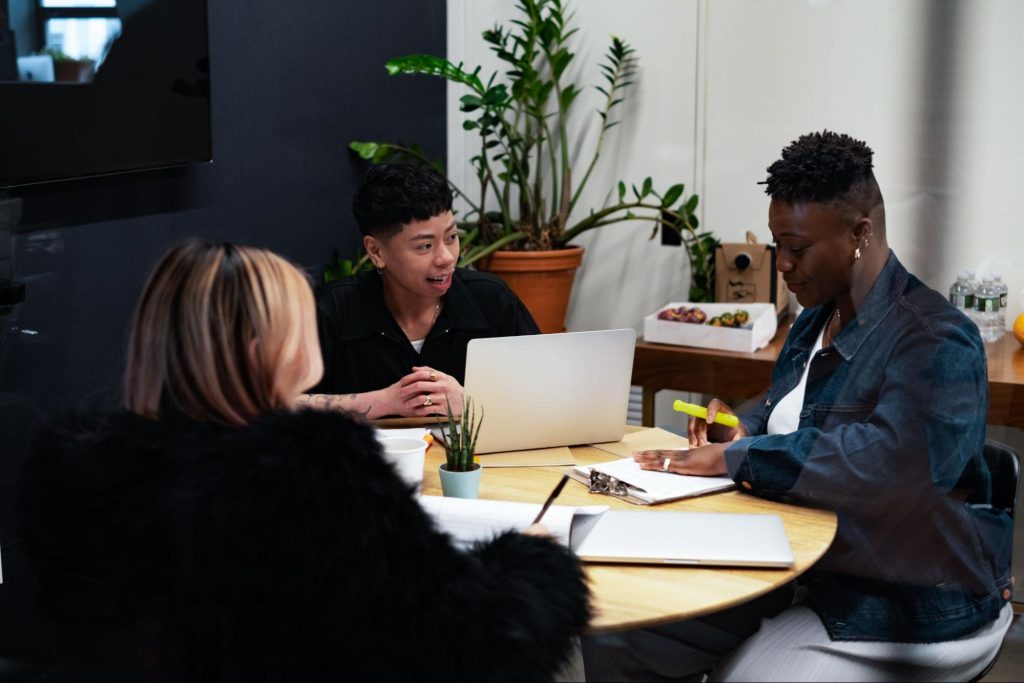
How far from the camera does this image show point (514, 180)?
3525 mm

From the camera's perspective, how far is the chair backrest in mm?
1705

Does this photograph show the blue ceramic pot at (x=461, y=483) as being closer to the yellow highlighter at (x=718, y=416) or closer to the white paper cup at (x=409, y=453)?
the white paper cup at (x=409, y=453)

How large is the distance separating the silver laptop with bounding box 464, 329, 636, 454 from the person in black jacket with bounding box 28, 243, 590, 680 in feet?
1.66

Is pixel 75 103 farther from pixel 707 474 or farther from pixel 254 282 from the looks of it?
pixel 707 474

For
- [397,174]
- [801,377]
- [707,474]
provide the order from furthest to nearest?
[397,174] → [801,377] → [707,474]

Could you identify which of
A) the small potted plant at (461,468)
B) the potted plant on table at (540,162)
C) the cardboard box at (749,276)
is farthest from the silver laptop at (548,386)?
the potted plant on table at (540,162)

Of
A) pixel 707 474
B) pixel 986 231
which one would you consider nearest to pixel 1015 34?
pixel 986 231

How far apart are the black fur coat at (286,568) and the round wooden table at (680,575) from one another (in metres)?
0.07

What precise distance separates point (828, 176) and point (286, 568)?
1085 mm

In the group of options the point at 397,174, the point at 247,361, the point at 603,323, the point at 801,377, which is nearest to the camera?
the point at 247,361

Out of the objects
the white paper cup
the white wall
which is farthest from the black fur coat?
the white wall

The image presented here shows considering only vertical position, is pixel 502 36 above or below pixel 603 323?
above

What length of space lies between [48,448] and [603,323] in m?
2.33

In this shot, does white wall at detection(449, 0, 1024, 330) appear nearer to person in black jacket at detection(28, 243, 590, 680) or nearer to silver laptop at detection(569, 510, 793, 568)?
silver laptop at detection(569, 510, 793, 568)
